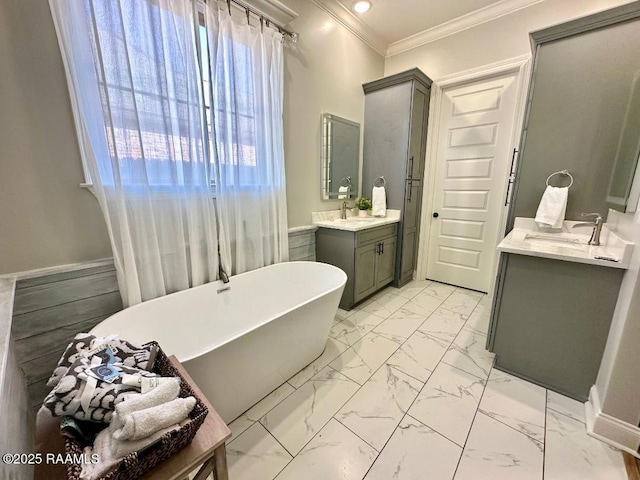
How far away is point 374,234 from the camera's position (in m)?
2.65

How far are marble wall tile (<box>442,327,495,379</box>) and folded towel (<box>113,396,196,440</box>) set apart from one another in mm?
1841

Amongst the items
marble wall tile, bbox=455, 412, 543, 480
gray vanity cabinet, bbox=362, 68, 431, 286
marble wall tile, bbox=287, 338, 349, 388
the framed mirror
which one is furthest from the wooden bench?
gray vanity cabinet, bbox=362, 68, 431, 286

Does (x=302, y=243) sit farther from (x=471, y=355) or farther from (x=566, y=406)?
(x=566, y=406)

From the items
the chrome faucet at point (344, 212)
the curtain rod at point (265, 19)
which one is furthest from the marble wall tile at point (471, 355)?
the curtain rod at point (265, 19)

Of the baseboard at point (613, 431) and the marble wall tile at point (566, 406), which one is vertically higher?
the baseboard at point (613, 431)

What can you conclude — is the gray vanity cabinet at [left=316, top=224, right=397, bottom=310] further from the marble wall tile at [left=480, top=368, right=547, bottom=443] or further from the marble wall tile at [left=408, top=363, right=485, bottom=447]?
the marble wall tile at [left=480, top=368, right=547, bottom=443]

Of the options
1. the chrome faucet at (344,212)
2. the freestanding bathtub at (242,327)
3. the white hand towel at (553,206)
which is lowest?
the freestanding bathtub at (242,327)

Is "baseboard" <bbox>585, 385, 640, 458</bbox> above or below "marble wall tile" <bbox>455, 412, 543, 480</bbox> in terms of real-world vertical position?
above

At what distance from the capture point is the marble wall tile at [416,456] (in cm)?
114

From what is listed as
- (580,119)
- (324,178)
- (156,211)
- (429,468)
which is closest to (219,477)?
(429,468)

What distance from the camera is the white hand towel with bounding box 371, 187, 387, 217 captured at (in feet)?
9.81

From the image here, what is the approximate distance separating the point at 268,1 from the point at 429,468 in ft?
9.73

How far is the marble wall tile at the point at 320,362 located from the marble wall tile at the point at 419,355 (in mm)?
396

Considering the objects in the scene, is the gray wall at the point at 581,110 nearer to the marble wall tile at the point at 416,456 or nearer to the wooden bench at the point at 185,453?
the marble wall tile at the point at 416,456
